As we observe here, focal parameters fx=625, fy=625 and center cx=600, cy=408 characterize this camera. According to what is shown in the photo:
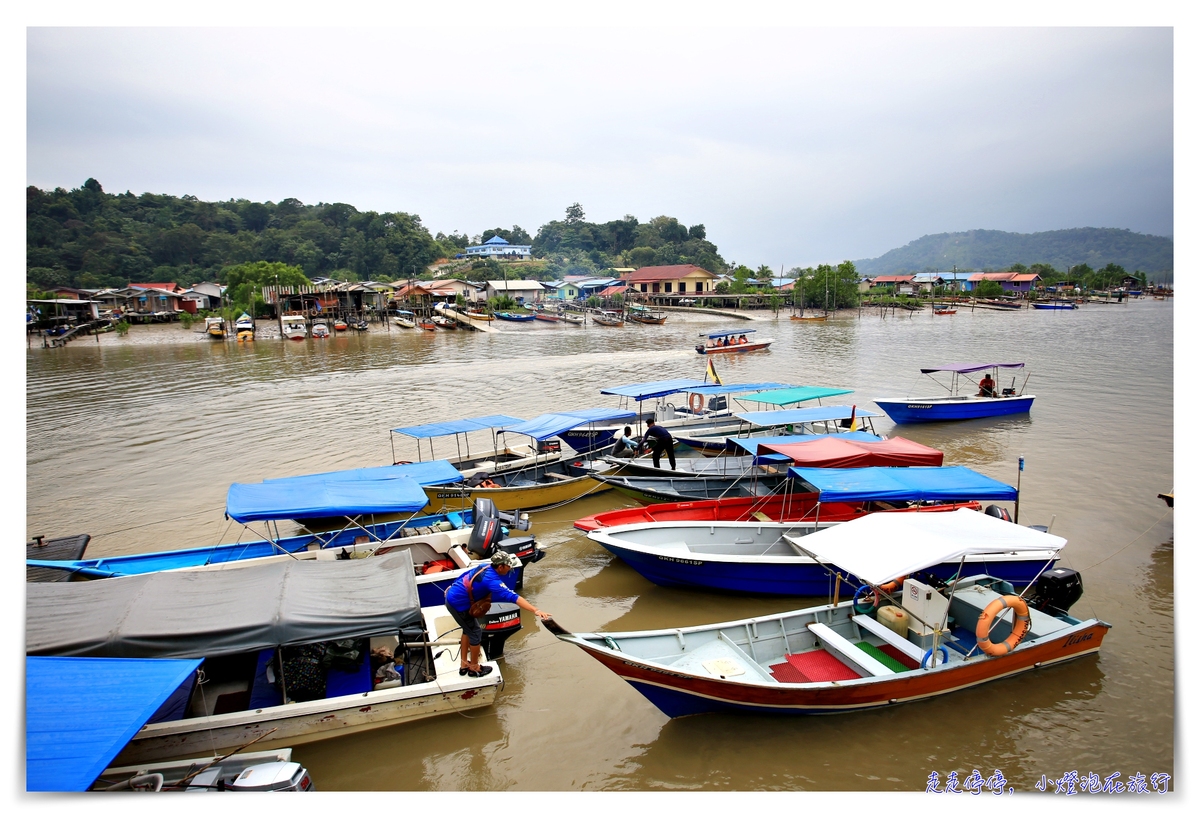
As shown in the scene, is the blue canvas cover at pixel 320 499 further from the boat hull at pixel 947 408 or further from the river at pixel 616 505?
the boat hull at pixel 947 408

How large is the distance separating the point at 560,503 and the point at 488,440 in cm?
548

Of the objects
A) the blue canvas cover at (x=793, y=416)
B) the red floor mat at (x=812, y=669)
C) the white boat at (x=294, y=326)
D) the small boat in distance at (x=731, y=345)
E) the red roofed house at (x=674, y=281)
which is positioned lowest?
the red floor mat at (x=812, y=669)

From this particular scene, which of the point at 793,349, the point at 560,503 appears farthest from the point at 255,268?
the point at 560,503

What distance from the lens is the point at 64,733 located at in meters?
3.87

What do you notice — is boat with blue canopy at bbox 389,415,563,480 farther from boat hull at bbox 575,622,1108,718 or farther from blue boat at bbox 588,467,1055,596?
boat hull at bbox 575,622,1108,718

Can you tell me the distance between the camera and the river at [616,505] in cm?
532

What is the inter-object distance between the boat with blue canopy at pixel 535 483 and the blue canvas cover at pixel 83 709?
18.7 ft

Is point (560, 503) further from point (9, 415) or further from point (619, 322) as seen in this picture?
point (619, 322)

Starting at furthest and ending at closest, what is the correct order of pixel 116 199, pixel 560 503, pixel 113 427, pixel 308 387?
pixel 116 199 < pixel 308 387 < pixel 113 427 < pixel 560 503

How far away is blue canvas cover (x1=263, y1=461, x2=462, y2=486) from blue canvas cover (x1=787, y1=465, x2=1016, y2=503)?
513 cm

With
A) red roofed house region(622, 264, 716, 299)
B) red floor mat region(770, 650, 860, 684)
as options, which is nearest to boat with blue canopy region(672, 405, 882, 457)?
red floor mat region(770, 650, 860, 684)

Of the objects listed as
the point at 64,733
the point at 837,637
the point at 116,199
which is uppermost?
the point at 116,199

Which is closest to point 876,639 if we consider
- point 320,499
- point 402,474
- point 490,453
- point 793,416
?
point 793,416

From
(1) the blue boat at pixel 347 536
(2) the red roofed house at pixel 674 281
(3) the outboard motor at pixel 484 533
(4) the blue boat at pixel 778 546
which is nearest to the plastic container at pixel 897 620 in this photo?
(4) the blue boat at pixel 778 546
